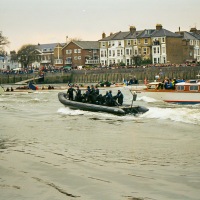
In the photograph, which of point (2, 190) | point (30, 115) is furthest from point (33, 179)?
point (30, 115)

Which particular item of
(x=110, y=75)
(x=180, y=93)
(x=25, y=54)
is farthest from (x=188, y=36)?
(x=180, y=93)

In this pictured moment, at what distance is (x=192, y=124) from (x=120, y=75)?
2298 inches

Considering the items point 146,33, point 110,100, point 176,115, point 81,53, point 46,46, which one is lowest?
point 176,115

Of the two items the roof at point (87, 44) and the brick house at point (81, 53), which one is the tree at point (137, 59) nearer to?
the brick house at point (81, 53)

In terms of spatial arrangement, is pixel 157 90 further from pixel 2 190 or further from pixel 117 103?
pixel 2 190

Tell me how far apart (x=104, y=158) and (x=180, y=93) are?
68.7ft

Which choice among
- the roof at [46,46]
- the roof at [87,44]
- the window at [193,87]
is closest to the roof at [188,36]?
the roof at [87,44]

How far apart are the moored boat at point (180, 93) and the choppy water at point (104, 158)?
8534 millimetres

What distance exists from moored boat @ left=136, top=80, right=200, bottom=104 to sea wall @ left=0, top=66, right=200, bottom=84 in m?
33.9

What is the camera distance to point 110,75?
271ft

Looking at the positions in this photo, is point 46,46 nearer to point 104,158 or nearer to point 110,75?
point 110,75

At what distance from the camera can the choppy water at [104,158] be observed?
12258 millimetres

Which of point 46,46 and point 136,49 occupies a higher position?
point 46,46

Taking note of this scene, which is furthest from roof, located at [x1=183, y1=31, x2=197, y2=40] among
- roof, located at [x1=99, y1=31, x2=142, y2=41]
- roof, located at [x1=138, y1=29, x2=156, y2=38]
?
roof, located at [x1=99, y1=31, x2=142, y2=41]
